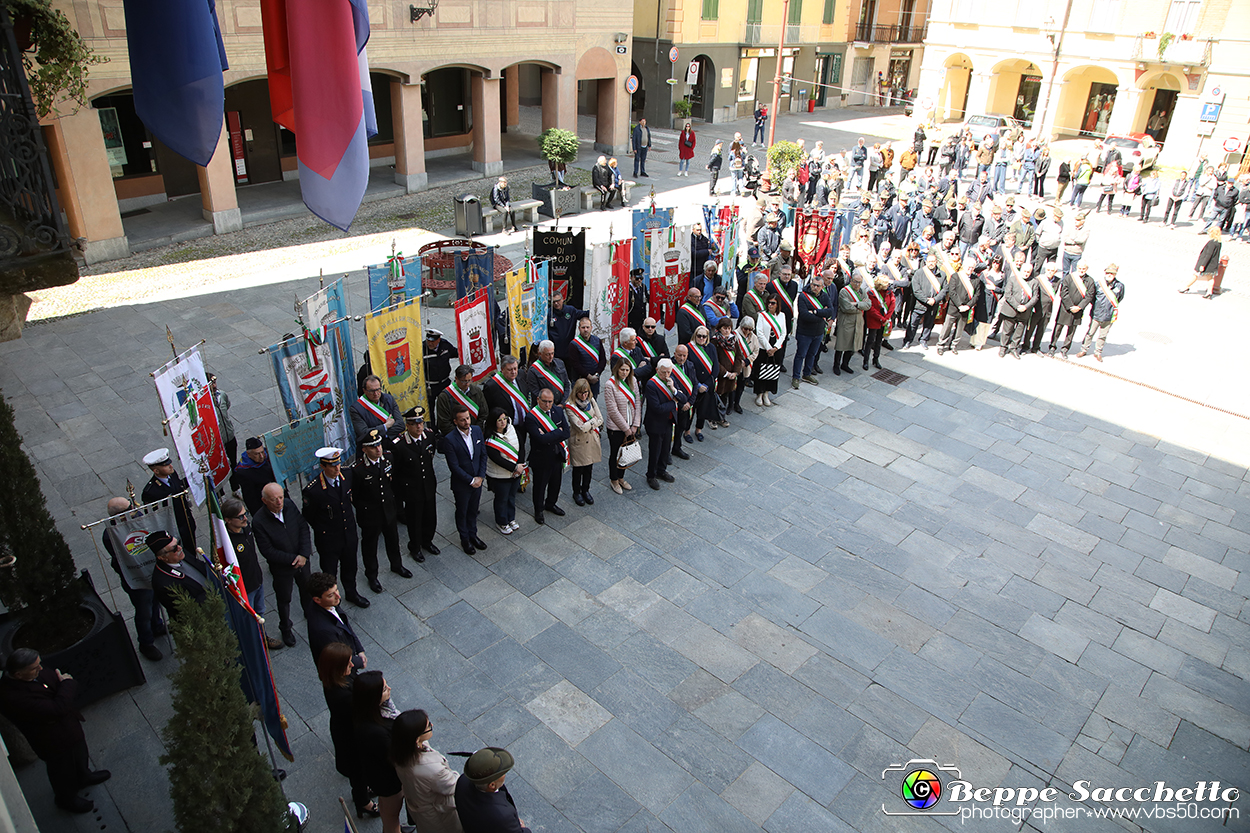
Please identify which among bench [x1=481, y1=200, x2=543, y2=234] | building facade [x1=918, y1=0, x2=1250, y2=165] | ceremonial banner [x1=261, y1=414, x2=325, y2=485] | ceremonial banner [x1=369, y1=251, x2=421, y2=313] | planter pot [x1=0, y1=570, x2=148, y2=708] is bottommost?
planter pot [x1=0, y1=570, x2=148, y2=708]

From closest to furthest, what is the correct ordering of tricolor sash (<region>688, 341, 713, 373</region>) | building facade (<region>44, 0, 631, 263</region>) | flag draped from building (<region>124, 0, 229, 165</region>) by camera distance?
flag draped from building (<region>124, 0, 229, 165</region>) → tricolor sash (<region>688, 341, 713, 373</region>) → building facade (<region>44, 0, 631, 263</region>)

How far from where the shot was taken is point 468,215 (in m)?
19.5

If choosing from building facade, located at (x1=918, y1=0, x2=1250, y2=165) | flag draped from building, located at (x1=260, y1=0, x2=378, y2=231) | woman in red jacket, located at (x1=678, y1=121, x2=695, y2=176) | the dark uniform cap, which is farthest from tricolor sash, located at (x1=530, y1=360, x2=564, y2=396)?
building facade, located at (x1=918, y1=0, x2=1250, y2=165)

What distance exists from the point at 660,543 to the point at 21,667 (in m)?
5.81

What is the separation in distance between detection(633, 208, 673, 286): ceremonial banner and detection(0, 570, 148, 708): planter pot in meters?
9.15

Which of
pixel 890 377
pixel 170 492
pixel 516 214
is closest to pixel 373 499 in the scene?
pixel 170 492

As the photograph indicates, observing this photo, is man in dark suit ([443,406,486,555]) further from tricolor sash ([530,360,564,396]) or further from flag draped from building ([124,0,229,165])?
flag draped from building ([124,0,229,165])

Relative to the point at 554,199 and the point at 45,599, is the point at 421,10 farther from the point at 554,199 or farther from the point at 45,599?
the point at 45,599

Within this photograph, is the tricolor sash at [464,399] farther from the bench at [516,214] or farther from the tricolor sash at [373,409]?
the bench at [516,214]

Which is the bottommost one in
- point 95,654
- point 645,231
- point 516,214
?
point 95,654

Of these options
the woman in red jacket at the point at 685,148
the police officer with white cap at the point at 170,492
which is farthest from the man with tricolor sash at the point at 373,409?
the woman in red jacket at the point at 685,148

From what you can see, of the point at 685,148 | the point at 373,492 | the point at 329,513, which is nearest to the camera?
the point at 329,513

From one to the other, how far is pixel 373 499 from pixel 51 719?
2.99 m

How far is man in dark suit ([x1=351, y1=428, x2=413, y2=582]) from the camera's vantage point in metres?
7.71
